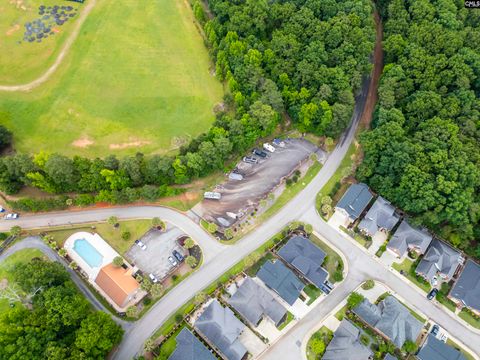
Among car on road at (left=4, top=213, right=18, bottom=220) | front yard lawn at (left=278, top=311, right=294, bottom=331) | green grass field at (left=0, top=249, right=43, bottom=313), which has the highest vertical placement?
front yard lawn at (left=278, top=311, right=294, bottom=331)

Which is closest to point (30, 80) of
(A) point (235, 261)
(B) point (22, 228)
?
(B) point (22, 228)

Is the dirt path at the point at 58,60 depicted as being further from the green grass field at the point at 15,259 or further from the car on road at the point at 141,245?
the car on road at the point at 141,245

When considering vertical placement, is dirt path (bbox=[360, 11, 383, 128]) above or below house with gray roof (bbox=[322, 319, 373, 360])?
above

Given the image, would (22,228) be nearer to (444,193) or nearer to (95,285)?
(95,285)

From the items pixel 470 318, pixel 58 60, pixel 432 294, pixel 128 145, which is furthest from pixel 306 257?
pixel 58 60

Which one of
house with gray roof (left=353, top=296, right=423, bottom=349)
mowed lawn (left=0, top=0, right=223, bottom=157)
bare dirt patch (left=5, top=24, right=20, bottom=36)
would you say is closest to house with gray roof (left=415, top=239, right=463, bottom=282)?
house with gray roof (left=353, top=296, right=423, bottom=349)

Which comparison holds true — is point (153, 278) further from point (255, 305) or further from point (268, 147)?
point (268, 147)

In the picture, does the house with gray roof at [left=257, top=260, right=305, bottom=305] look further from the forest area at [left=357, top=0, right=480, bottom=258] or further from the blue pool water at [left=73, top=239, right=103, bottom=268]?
the blue pool water at [left=73, top=239, right=103, bottom=268]
